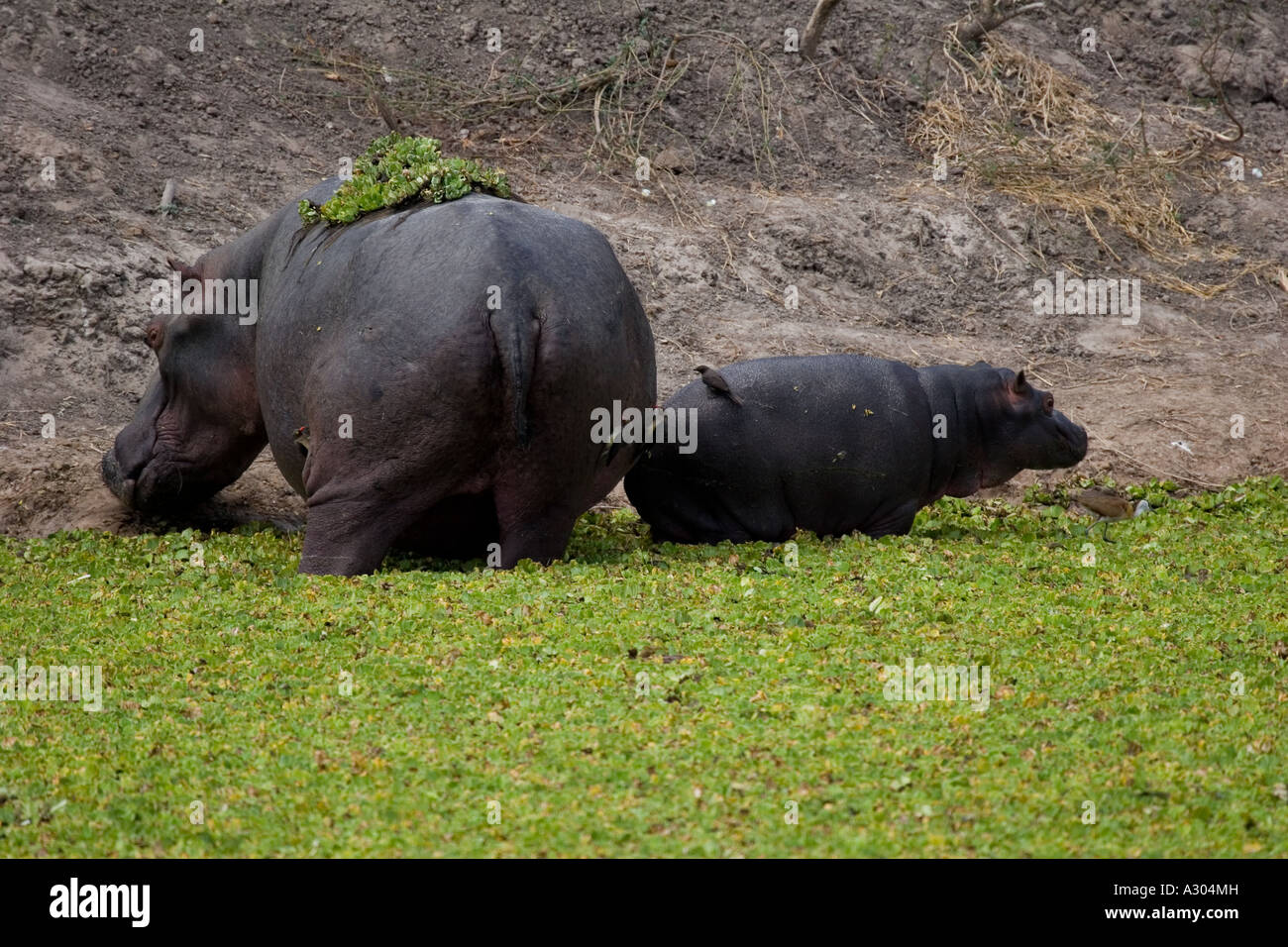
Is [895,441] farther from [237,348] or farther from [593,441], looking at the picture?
[237,348]

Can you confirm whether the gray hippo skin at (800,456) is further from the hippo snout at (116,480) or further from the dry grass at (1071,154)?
the dry grass at (1071,154)

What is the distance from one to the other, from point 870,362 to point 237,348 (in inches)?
140

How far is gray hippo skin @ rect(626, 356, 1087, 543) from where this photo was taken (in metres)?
8.34

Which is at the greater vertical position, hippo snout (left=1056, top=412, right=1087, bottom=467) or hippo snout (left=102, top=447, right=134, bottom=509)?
hippo snout (left=1056, top=412, right=1087, bottom=467)

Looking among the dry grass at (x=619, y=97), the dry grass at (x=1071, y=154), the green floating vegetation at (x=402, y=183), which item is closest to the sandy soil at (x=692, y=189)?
the dry grass at (x=619, y=97)

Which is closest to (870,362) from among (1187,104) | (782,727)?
(782,727)

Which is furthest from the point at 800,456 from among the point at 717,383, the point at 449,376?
the point at 449,376

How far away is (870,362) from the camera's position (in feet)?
28.5

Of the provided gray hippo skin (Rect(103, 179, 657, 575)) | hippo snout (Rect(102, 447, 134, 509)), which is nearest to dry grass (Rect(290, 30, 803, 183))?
hippo snout (Rect(102, 447, 134, 509))

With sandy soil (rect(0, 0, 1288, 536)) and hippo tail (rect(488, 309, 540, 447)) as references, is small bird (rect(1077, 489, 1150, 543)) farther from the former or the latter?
hippo tail (rect(488, 309, 540, 447))

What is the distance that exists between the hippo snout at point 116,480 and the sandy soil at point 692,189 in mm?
244

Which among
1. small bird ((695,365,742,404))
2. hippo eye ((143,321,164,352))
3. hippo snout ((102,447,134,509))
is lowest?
hippo snout ((102,447,134,509))

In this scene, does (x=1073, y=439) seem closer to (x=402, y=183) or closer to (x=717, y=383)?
(x=717, y=383)

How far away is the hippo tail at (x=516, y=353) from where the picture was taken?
6.43 metres
